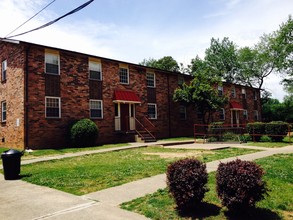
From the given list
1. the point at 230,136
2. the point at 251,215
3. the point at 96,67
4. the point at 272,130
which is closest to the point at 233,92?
the point at 272,130

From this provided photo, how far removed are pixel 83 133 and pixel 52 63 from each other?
17.7ft

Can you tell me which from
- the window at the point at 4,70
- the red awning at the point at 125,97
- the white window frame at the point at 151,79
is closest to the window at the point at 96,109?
the red awning at the point at 125,97

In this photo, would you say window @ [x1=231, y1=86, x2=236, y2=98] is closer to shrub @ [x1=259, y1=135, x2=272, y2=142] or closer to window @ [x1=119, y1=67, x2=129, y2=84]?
shrub @ [x1=259, y1=135, x2=272, y2=142]

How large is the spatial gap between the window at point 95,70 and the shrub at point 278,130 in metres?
13.2

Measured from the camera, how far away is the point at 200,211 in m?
5.10

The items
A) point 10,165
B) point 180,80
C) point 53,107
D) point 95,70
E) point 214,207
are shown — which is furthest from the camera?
point 180,80

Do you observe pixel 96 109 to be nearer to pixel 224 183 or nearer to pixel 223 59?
pixel 224 183

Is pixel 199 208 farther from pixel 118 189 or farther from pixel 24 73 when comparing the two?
pixel 24 73

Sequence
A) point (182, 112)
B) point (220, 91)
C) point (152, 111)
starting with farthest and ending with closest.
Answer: point (220, 91)
point (182, 112)
point (152, 111)

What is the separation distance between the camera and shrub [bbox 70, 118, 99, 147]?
60.2 ft

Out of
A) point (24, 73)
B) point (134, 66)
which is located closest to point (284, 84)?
point (134, 66)

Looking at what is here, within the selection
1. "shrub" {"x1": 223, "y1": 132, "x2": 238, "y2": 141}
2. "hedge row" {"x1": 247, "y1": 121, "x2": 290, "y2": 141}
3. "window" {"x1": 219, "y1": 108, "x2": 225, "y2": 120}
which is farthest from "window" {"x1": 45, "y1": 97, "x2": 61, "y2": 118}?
"window" {"x1": 219, "y1": 108, "x2": 225, "y2": 120}

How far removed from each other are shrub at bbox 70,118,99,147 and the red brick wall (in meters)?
3.20

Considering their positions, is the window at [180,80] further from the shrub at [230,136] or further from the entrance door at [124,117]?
the shrub at [230,136]
